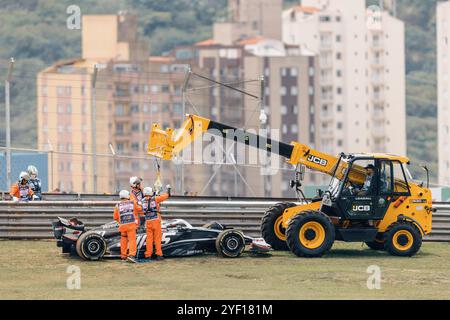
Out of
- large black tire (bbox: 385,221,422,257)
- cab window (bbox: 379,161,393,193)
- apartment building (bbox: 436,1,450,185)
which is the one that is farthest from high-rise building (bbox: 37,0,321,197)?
large black tire (bbox: 385,221,422,257)

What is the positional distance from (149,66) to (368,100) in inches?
Answer: 1419

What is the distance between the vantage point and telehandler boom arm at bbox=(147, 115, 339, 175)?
90.8 feet

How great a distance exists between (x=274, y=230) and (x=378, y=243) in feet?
6.87

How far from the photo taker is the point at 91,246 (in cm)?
2573

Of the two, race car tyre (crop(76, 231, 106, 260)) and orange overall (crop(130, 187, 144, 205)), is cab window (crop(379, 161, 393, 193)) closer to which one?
orange overall (crop(130, 187, 144, 205))

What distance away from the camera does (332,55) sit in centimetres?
17675

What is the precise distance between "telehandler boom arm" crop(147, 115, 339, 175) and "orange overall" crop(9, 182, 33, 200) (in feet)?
13.9

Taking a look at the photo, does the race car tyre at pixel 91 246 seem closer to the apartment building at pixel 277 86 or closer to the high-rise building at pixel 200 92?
the high-rise building at pixel 200 92

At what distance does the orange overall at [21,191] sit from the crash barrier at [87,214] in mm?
1156

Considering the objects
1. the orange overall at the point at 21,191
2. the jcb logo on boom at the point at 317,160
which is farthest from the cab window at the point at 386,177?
the orange overall at the point at 21,191

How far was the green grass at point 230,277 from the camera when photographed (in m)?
21.8

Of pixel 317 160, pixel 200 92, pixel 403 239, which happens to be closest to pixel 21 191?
pixel 317 160

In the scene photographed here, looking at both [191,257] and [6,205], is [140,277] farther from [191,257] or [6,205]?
[6,205]
